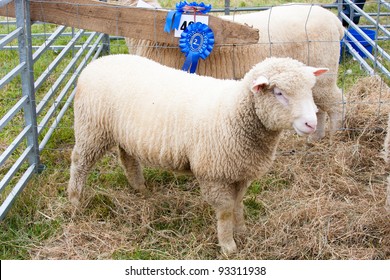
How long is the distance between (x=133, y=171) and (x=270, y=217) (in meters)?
1.06

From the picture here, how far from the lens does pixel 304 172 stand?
474 centimetres

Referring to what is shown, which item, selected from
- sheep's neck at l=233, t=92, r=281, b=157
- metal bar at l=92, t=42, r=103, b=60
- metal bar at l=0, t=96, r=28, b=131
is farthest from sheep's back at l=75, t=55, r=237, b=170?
metal bar at l=92, t=42, r=103, b=60

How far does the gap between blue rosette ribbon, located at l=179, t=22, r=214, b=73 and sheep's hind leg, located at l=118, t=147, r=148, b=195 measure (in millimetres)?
911

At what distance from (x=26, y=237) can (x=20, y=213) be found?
1.01 ft

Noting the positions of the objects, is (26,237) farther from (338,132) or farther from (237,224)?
(338,132)

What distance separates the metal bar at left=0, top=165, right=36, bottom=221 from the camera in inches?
159

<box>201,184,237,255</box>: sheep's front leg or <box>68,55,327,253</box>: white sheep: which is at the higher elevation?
<box>68,55,327,253</box>: white sheep

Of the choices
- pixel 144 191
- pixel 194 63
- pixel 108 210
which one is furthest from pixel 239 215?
pixel 194 63

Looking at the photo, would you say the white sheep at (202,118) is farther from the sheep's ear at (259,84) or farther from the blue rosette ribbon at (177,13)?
the blue rosette ribbon at (177,13)

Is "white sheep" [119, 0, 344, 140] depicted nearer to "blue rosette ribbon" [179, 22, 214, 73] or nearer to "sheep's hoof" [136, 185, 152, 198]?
"blue rosette ribbon" [179, 22, 214, 73]

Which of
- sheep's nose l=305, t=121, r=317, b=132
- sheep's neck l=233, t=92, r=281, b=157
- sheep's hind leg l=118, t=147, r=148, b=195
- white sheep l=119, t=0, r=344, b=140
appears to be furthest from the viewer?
white sheep l=119, t=0, r=344, b=140

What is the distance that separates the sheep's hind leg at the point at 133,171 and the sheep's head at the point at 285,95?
1374 millimetres

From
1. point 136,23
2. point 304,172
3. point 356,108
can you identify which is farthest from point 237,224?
point 356,108

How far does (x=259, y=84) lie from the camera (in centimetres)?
315
